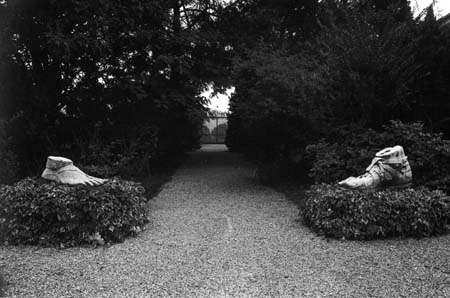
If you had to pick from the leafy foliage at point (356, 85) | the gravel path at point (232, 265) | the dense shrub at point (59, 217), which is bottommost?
the gravel path at point (232, 265)

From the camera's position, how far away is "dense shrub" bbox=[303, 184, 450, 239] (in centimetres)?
500

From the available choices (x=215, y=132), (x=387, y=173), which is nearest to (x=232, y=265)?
(x=387, y=173)

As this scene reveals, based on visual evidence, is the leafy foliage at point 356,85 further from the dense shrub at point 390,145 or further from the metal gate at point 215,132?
the metal gate at point 215,132

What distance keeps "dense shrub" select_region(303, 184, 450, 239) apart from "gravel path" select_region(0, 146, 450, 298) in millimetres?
157

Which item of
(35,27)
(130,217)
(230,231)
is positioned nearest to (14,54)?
(35,27)

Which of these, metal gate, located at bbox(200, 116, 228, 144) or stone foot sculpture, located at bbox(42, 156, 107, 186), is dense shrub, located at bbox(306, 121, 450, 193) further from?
metal gate, located at bbox(200, 116, 228, 144)

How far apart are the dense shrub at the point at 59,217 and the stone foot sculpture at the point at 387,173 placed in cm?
312

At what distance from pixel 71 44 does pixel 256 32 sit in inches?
253

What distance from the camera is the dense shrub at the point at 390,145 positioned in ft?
20.8

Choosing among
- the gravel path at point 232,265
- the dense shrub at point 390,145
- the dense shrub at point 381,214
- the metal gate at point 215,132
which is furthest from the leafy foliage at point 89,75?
the metal gate at point 215,132

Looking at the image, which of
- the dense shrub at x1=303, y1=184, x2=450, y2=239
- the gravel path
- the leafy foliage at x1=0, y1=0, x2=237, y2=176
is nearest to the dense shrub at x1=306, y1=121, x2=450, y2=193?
the dense shrub at x1=303, y1=184, x2=450, y2=239

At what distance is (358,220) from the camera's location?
197 inches

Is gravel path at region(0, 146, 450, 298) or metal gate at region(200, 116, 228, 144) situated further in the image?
metal gate at region(200, 116, 228, 144)

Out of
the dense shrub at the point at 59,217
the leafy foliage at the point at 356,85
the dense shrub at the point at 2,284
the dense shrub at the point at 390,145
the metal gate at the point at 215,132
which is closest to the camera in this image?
the dense shrub at the point at 2,284
